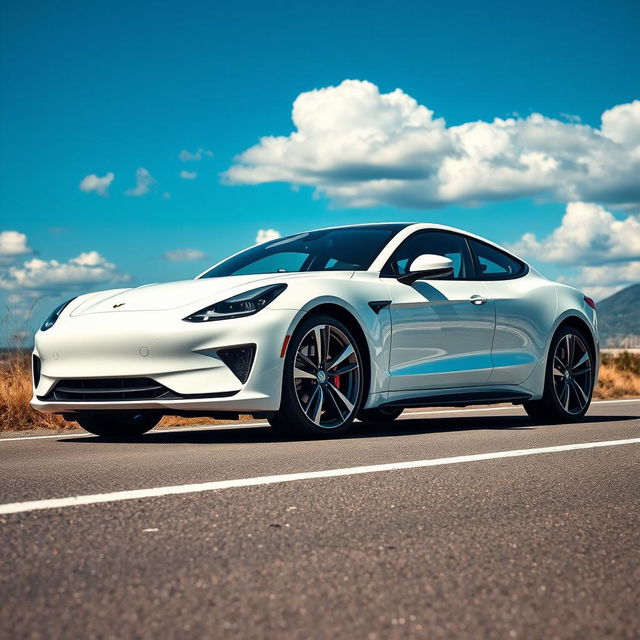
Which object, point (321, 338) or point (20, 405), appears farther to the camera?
point (20, 405)

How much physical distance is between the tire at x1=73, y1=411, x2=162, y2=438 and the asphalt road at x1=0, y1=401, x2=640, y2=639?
159 centimetres

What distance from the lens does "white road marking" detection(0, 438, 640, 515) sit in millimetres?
3645

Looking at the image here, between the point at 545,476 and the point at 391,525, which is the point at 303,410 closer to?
the point at 545,476

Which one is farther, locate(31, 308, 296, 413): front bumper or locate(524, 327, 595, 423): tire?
locate(524, 327, 595, 423): tire

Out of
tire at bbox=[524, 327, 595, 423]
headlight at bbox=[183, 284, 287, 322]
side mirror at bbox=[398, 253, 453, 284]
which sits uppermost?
side mirror at bbox=[398, 253, 453, 284]

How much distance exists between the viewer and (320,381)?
253 inches

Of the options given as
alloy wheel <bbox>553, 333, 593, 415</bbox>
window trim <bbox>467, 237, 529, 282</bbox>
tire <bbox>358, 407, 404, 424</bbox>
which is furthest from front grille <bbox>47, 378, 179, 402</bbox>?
alloy wheel <bbox>553, 333, 593, 415</bbox>

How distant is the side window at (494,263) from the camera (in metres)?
8.09

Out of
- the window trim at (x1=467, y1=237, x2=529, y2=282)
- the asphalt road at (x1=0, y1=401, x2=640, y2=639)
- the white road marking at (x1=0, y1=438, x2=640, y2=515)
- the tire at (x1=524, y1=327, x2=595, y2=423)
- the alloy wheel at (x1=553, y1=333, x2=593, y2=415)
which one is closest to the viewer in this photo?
the asphalt road at (x1=0, y1=401, x2=640, y2=639)

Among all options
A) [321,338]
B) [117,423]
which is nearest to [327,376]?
[321,338]

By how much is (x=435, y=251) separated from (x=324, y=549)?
5.05 m

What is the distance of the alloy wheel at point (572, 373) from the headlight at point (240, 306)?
320cm

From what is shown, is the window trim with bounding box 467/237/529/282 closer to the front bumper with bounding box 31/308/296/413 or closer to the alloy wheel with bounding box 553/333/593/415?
the alloy wheel with bounding box 553/333/593/415

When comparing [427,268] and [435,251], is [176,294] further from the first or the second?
[435,251]
